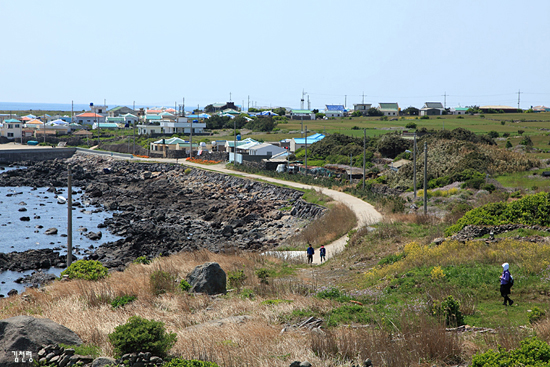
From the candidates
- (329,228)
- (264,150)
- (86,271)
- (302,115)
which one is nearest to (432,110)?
(302,115)

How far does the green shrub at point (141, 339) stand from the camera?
941cm

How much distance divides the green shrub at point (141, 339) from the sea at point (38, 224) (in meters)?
20.7

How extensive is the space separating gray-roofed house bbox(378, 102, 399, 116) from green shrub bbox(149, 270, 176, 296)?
14976 centimetres

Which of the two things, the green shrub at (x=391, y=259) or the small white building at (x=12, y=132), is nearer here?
the green shrub at (x=391, y=259)

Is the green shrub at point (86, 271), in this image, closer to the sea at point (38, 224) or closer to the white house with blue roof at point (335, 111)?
the sea at point (38, 224)

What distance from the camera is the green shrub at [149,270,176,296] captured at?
15.9 meters

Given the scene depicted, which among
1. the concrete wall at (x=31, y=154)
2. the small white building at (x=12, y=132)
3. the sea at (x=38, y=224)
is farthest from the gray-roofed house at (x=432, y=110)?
the sea at (x=38, y=224)

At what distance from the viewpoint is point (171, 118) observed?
13125 cm

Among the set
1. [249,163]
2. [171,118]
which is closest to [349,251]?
[249,163]

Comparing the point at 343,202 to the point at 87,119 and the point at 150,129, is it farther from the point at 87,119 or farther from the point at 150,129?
the point at 87,119

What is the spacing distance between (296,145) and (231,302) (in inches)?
2797

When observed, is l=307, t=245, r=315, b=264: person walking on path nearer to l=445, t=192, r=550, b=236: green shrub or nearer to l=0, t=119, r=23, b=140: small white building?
l=445, t=192, r=550, b=236: green shrub

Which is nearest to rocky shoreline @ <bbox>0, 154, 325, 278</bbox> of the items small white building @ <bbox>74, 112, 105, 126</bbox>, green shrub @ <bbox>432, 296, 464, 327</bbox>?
green shrub @ <bbox>432, 296, 464, 327</bbox>

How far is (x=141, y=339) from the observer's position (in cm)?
941
